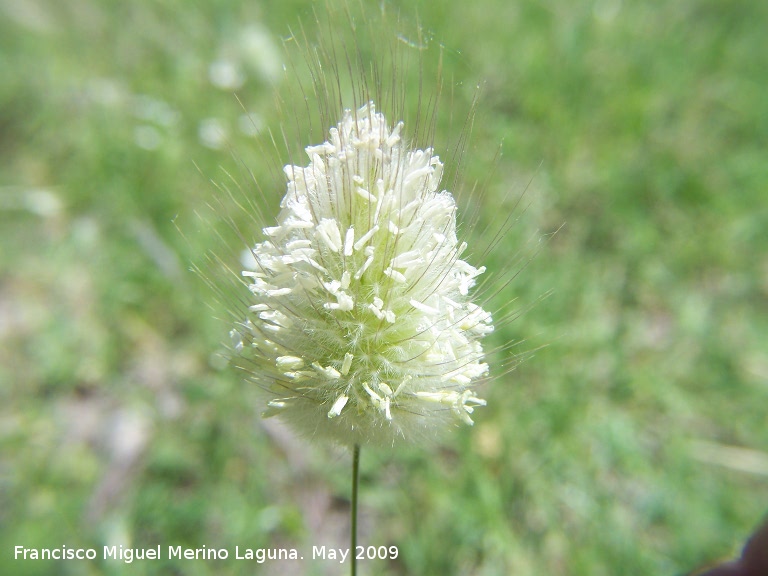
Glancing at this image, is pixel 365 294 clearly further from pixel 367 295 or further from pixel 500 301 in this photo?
pixel 500 301

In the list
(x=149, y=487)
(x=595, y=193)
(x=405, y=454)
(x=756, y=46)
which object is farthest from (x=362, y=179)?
(x=756, y=46)

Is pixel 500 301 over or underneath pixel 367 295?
over

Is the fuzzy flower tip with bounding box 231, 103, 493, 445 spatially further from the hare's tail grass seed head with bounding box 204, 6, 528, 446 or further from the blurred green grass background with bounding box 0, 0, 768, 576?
the blurred green grass background with bounding box 0, 0, 768, 576

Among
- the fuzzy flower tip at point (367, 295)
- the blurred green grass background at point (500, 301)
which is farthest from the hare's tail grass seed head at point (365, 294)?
the blurred green grass background at point (500, 301)

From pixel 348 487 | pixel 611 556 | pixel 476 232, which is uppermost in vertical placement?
pixel 476 232

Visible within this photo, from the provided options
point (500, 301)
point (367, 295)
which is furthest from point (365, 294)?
point (500, 301)

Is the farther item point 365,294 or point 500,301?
point 500,301

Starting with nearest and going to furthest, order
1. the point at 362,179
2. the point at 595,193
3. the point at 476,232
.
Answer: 1. the point at 362,179
2. the point at 476,232
3. the point at 595,193

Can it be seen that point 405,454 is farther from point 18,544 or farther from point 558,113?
point 558,113
